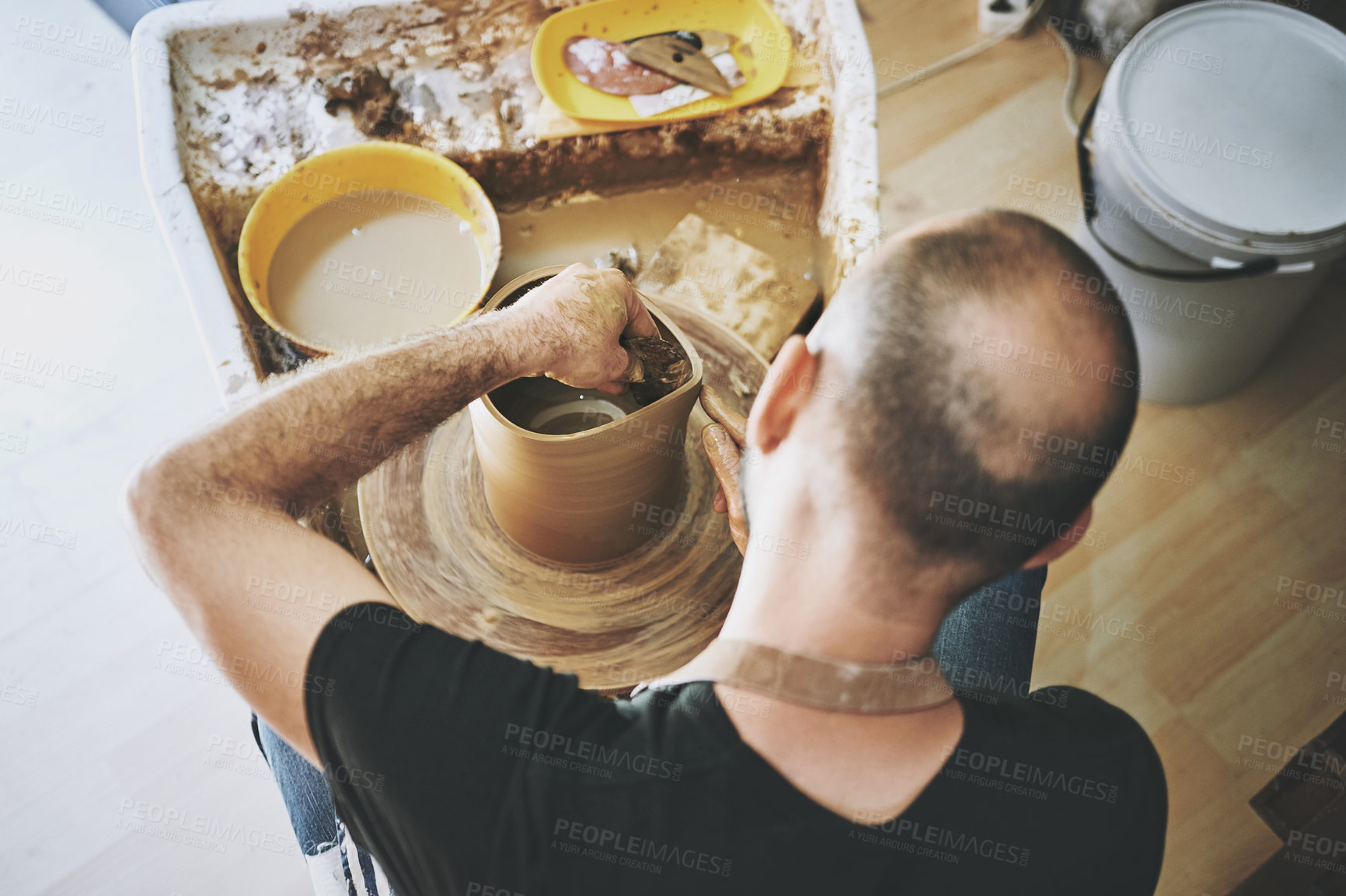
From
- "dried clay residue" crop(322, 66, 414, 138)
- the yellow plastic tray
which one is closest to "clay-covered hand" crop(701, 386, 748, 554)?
the yellow plastic tray

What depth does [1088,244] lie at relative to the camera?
5.41 ft

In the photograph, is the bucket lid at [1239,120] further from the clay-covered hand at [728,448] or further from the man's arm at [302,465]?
the man's arm at [302,465]

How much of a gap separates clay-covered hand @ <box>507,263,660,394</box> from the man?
25 cm

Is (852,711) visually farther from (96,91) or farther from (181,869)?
(96,91)

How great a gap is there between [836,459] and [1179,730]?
1.25m

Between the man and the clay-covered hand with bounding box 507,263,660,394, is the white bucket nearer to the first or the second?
the man

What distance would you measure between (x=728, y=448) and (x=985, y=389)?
44cm

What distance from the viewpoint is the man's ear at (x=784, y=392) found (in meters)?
0.73

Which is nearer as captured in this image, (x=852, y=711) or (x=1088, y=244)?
(x=852, y=711)

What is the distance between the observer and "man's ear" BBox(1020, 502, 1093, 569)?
0.75 metres

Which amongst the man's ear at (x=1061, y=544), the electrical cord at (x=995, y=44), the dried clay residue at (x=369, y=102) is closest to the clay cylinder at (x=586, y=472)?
the man's ear at (x=1061, y=544)

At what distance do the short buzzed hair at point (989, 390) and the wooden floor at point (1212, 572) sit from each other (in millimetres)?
988

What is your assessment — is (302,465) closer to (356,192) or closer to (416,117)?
(356,192)

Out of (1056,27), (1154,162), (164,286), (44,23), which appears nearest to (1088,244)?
(1154,162)
